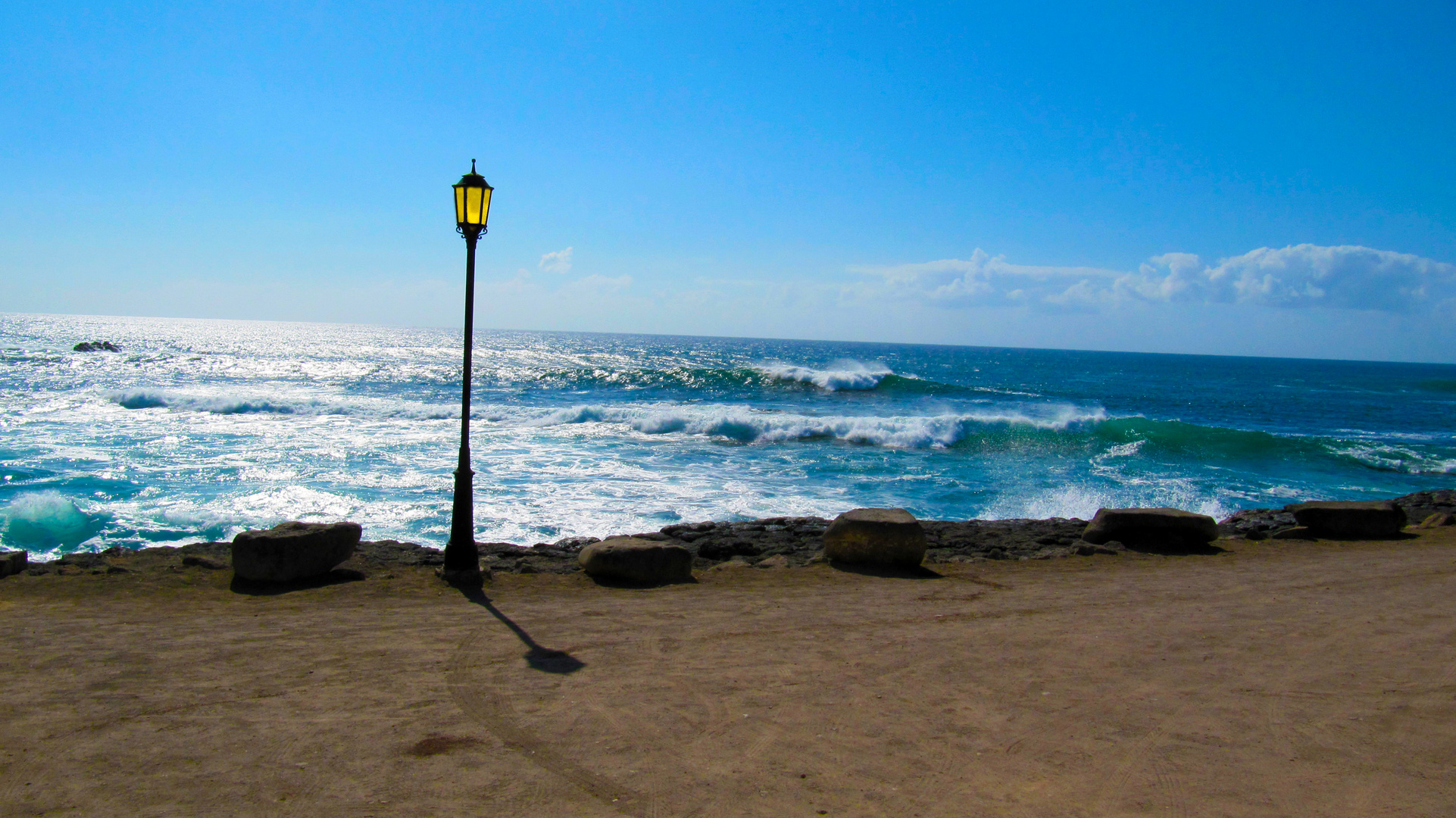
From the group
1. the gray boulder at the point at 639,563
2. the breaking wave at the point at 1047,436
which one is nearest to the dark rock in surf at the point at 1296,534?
the gray boulder at the point at 639,563

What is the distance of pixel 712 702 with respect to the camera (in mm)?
4582

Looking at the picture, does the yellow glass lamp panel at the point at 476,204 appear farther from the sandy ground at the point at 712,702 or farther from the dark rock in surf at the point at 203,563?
the dark rock in surf at the point at 203,563

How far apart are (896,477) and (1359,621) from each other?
11.5 meters

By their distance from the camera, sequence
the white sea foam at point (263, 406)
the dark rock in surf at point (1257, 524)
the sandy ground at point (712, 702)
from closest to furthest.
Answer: the sandy ground at point (712, 702) < the dark rock in surf at point (1257, 524) < the white sea foam at point (263, 406)

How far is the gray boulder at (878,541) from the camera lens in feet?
28.7

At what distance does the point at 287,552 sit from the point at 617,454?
40.9 ft

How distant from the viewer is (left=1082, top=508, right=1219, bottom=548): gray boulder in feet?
33.2

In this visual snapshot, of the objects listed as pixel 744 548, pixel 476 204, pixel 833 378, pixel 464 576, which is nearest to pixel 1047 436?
pixel 744 548

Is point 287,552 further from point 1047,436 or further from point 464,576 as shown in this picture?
point 1047,436

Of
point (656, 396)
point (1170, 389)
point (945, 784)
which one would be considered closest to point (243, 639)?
point (945, 784)

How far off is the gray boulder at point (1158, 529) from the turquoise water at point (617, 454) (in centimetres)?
417

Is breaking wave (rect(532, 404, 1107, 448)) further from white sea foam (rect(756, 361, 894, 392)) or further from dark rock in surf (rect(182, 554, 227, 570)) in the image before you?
dark rock in surf (rect(182, 554, 227, 570))

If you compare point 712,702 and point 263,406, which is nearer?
point 712,702

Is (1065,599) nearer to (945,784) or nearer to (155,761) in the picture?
(945,784)
